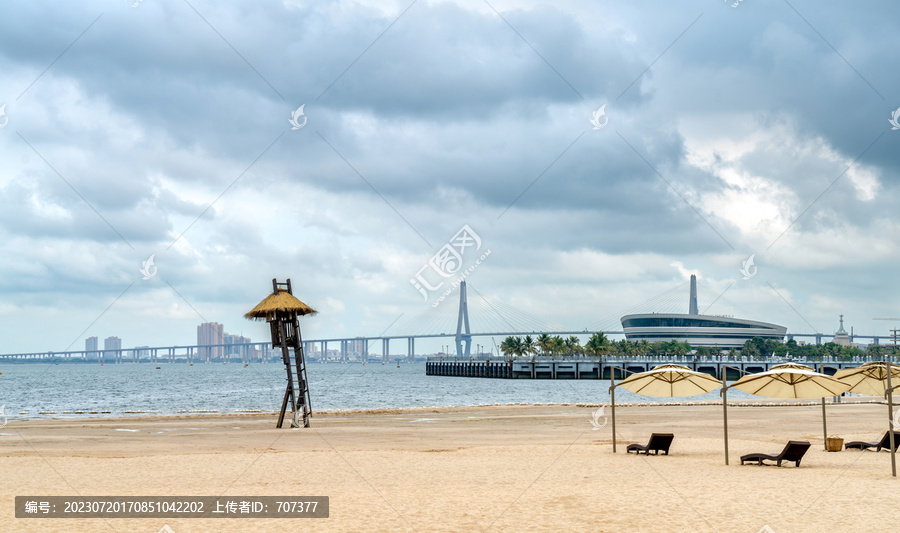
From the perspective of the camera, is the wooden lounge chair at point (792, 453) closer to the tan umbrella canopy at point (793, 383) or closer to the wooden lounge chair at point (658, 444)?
the tan umbrella canopy at point (793, 383)

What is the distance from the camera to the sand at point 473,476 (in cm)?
1162

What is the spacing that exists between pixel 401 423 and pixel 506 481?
66.0 feet

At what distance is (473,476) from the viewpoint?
16688mm

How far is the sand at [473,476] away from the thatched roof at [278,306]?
15.1 feet

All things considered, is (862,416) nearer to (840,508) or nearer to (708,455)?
(708,455)

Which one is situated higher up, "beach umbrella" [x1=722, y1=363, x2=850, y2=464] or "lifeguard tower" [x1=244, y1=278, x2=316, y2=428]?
"lifeguard tower" [x1=244, y1=278, x2=316, y2=428]

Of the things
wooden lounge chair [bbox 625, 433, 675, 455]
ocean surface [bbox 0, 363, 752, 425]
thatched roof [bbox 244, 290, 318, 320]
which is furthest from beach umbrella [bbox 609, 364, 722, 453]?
ocean surface [bbox 0, 363, 752, 425]

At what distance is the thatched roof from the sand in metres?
4.59

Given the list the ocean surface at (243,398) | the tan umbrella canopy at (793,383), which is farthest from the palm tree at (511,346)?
the tan umbrella canopy at (793,383)

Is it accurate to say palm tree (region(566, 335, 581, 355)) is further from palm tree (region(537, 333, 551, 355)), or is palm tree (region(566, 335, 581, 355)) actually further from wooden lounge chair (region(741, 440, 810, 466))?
wooden lounge chair (region(741, 440, 810, 466))

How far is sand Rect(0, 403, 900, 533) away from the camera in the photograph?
1162cm

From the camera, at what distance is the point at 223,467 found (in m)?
18.5

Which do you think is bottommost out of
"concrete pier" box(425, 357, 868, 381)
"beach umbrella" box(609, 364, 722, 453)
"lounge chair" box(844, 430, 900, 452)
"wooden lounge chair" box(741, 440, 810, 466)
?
"concrete pier" box(425, 357, 868, 381)

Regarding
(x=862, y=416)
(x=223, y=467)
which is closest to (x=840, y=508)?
(x=223, y=467)
